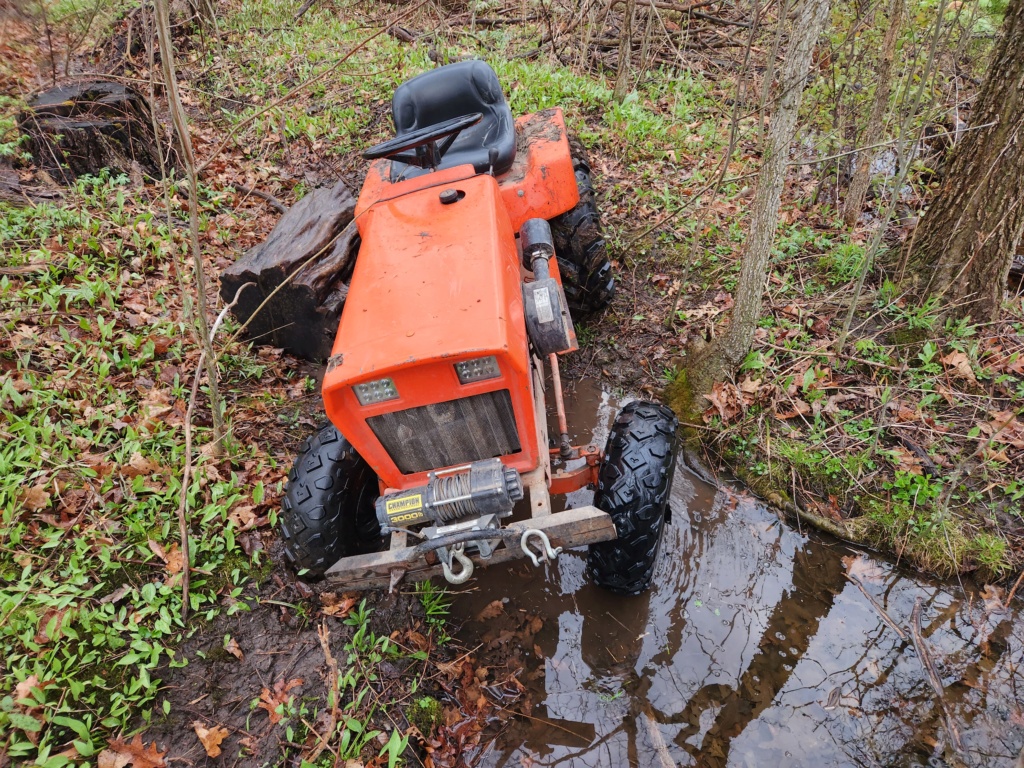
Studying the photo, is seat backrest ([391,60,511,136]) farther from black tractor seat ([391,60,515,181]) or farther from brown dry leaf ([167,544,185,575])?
brown dry leaf ([167,544,185,575])

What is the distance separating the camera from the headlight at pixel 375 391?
95.3 inches

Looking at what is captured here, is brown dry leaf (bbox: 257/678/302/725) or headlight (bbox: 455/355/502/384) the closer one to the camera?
headlight (bbox: 455/355/502/384)

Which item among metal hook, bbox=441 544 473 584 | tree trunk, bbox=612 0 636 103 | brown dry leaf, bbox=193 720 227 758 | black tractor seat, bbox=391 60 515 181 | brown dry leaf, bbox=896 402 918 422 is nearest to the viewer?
brown dry leaf, bbox=193 720 227 758

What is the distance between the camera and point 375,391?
96.0 inches

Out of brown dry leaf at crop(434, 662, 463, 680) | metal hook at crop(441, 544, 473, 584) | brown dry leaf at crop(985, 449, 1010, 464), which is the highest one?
metal hook at crop(441, 544, 473, 584)

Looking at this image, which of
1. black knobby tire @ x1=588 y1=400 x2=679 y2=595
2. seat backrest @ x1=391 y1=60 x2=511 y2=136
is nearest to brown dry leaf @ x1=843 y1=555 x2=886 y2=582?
black knobby tire @ x1=588 y1=400 x2=679 y2=595

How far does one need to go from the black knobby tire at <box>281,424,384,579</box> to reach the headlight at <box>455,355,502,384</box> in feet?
2.78

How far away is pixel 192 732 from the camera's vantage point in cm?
252

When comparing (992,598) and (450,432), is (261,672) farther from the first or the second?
(992,598)

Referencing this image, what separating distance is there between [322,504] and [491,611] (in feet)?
3.59

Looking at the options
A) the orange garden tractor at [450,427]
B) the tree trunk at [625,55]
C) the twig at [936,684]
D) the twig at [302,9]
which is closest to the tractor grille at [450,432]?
the orange garden tractor at [450,427]

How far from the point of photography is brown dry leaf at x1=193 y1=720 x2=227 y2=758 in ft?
8.05

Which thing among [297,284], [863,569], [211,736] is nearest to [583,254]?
[297,284]

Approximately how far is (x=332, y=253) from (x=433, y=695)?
290 centimetres
